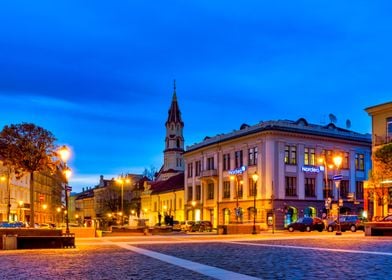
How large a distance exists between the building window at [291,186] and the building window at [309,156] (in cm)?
312

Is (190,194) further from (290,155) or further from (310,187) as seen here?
(290,155)

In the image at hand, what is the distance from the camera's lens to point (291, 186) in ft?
242

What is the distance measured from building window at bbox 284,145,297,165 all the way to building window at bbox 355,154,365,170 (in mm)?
10809

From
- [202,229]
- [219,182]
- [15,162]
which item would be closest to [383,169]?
[202,229]

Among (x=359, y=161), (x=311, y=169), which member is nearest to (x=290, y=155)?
(x=311, y=169)

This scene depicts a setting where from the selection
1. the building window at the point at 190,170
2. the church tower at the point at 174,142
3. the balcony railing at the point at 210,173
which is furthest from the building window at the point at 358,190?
the church tower at the point at 174,142

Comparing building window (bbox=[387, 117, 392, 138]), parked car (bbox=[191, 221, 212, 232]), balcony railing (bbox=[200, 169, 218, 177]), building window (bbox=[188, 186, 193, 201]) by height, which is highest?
building window (bbox=[387, 117, 392, 138])

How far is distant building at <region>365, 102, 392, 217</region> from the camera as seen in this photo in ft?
170

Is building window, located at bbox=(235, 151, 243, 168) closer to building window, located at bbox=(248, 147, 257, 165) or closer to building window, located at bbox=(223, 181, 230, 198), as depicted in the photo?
building window, located at bbox=(248, 147, 257, 165)

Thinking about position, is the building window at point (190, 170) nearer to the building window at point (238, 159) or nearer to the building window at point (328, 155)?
the building window at point (238, 159)

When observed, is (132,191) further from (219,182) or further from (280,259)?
(280,259)

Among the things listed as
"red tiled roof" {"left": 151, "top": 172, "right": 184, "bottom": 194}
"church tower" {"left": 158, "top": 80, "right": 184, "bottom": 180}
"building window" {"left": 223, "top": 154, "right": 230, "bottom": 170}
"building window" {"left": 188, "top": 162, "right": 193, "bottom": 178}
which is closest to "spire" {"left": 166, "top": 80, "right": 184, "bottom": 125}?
"church tower" {"left": 158, "top": 80, "right": 184, "bottom": 180}

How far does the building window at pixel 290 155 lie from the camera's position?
242 feet

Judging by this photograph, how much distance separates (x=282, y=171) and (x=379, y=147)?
18.9 metres
